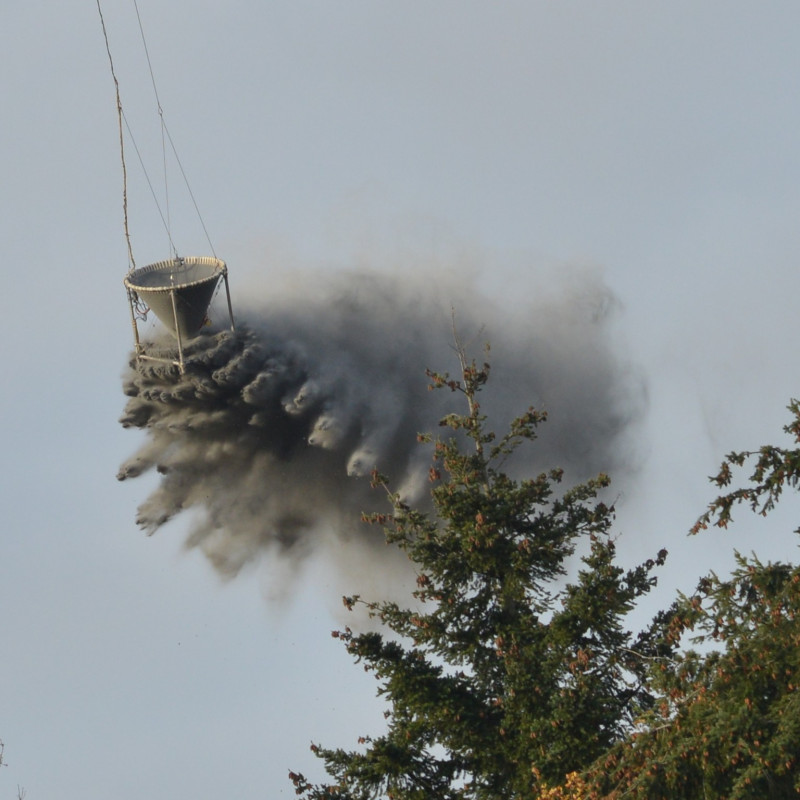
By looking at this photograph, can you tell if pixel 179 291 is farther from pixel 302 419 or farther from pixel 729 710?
pixel 729 710

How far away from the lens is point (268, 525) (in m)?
48.0

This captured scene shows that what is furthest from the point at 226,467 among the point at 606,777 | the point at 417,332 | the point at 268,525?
the point at 606,777

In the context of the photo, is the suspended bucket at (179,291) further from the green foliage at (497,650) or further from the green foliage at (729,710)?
the green foliage at (729,710)

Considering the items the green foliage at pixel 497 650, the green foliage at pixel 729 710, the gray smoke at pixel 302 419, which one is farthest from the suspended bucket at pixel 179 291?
the green foliage at pixel 729 710

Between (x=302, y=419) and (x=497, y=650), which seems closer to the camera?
(x=497, y=650)

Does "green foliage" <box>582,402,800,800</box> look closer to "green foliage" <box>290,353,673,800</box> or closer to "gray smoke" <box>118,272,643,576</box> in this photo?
"green foliage" <box>290,353,673,800</box>

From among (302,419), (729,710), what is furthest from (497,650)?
(302,419)

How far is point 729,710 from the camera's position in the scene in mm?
17438

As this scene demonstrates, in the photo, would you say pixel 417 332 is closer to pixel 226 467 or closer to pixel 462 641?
pixel 226 467

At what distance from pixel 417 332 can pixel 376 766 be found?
29.7 m

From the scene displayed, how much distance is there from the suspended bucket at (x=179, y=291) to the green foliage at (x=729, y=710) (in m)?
27.2

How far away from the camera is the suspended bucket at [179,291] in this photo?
43.3m

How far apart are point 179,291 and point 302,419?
5.82 m

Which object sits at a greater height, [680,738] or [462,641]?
[462,641]
